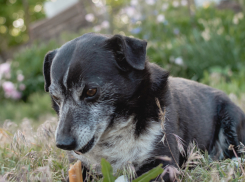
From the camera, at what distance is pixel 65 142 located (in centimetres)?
193

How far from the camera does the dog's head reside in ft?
6.79

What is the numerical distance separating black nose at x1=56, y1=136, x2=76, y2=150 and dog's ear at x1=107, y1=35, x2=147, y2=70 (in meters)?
0.69

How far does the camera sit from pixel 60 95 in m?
2.22

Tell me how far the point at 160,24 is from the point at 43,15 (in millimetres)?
20456

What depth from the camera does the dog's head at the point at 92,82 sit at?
6.79 feet

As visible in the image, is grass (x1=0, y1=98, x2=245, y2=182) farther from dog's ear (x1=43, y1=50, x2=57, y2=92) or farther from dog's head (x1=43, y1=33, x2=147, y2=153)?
dog's ear (x1=43, y1=50, x2=57, y2=92)

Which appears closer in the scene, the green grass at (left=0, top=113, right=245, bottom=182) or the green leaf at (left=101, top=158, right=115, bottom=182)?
the green leaf at (left=101, top=158, right=115, bottom=182)

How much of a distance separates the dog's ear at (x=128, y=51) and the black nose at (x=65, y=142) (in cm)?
69

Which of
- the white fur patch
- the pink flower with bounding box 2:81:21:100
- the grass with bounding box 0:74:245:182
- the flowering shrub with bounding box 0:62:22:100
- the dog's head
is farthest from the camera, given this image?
the flowering shrub with bounding box 0:62:22:100

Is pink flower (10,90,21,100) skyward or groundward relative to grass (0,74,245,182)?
groundward

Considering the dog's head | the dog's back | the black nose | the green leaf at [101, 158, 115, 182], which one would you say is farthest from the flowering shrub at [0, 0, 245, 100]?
the green leaf at [101, 158, 115, 182]

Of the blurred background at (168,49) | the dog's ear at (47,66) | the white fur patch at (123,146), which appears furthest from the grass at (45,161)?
the blurred background at (168,49)

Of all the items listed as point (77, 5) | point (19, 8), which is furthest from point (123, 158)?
point (19, 8)

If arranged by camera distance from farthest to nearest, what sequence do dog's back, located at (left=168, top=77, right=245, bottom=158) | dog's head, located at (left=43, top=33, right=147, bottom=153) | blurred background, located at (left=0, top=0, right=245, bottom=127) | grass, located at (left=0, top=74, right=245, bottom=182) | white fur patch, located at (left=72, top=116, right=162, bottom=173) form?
1. blurred background, located at (left=0, top=0, right=245, bottom=127)
2. dog's back, located at (left=168, top=77, right=245, bottom=158)
3. white fur patch, located at (left=72, top=116, right=162, bottom=173)
4. dog's head, located at (left=43, top=33, right=147, bottom=153)
5. grass, located at (left=0, top=74, right=245, bottom=182)
